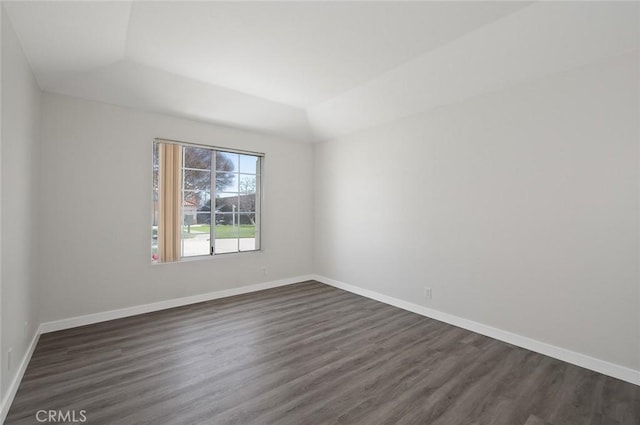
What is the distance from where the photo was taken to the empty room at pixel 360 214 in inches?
82.5

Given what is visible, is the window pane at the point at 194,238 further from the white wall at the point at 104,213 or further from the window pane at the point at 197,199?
the white wall at the point at 104,213

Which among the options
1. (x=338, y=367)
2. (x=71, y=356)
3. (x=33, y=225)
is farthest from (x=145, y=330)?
(x=338, y=367)

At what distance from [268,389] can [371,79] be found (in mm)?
3338

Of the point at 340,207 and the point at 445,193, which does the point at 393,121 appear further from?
the point at 340,207

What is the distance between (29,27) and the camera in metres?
2.10

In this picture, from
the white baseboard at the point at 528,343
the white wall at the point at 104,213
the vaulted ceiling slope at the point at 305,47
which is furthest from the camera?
the white wall at the point at 104,213

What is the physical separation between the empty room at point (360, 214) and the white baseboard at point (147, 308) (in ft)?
0.08

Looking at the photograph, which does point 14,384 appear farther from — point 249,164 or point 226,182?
point 249,164

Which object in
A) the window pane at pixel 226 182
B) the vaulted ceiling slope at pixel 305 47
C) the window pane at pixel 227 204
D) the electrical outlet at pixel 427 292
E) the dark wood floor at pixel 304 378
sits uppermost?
the vaulted ceiling slope at pixel 305 47

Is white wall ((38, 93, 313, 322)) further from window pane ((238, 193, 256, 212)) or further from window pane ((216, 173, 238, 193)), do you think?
window pane ((238, 193, 256, 212))

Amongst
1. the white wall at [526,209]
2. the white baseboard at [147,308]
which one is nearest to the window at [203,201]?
the white baseboard at [147,308]

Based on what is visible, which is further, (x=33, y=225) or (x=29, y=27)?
(x=33, y=225)

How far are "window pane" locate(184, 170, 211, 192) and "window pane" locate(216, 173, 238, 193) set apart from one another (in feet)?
0.44

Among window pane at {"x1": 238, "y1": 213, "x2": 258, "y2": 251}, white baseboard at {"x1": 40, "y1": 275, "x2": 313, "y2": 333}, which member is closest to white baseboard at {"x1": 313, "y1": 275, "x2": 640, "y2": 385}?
white baseboard at {"x1": 40, "y1": 275, "x2": 313, "y2": 333}
